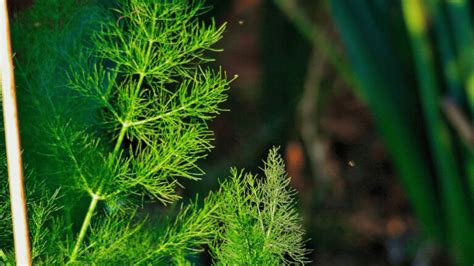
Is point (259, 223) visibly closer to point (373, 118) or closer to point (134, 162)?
point (134, 162)

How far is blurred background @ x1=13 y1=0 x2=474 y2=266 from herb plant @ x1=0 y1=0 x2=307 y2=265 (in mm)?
390

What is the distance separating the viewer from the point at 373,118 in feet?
3.43

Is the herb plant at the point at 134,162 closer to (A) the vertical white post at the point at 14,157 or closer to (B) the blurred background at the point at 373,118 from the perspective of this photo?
(A) the vertical white post at the point at 14,157

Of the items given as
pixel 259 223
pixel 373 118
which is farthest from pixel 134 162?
pixel 373 118

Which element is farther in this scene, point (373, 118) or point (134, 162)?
point (373, 118)

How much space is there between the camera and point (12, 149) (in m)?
0.17

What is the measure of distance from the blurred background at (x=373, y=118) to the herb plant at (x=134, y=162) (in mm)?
390

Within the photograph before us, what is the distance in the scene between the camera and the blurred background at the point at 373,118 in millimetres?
840

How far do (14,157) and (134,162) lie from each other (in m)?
0.04

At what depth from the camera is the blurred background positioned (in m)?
0.84

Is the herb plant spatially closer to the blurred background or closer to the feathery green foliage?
the feathery green foliage

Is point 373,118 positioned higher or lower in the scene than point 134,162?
higher

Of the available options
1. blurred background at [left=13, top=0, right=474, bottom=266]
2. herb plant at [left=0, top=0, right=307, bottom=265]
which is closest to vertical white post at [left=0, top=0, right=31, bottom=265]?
herb plant at [left=0, top=0, right=307, bottom=265]

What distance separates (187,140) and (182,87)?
1 cm
